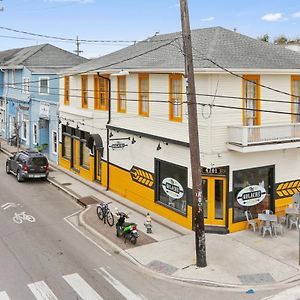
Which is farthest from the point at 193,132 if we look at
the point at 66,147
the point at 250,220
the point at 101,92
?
the point at 66,147

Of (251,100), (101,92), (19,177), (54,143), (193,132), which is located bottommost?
(19,177)

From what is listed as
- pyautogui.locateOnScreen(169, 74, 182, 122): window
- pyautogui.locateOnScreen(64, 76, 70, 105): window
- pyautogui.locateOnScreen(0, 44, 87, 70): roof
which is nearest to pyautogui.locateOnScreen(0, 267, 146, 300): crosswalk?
pyautogui.locateOnScreen(169, 74, 182, 122): window

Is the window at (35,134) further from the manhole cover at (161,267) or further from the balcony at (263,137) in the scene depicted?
the manhole cover at (161,267)

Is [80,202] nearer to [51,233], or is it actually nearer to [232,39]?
[51,233]

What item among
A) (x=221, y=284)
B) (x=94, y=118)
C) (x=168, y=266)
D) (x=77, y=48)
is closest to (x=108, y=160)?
(x=94, y=118)

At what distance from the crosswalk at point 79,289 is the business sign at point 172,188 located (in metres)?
6.04

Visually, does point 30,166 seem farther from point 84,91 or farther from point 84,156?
point 84,91

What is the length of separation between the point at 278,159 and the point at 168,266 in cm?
728

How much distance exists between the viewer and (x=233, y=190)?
17.4m

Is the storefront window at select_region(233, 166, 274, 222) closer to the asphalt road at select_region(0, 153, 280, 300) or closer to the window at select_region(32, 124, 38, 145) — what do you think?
the asphalt road at select_region(0, 153, 280, 300)

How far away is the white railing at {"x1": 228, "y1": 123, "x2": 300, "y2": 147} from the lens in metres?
16.4

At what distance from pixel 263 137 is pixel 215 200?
300 cm

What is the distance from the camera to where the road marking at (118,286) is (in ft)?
39.5

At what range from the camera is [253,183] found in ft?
59.6
